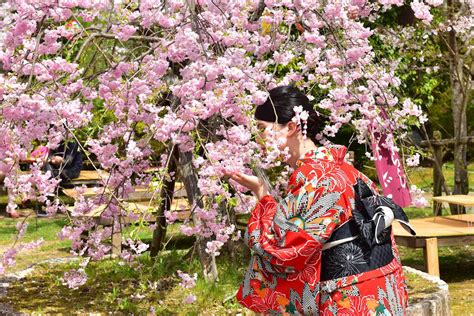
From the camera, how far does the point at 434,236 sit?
718cm

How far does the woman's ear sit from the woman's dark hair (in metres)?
0.02

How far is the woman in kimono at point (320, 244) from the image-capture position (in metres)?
3.00

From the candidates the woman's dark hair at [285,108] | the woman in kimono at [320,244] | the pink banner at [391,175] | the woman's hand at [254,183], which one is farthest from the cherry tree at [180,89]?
the woman in kimono at [320,244]

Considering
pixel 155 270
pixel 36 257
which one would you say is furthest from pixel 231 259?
pixel 36 257

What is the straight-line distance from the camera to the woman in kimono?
9.83ft

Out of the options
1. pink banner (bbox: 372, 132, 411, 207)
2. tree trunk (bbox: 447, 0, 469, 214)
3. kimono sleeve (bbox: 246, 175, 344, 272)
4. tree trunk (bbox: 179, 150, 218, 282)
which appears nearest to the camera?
kimono sleeve (bbox: 246, 175, 344, 272)

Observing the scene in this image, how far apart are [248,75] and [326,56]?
3.72ft

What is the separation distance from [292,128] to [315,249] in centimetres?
52

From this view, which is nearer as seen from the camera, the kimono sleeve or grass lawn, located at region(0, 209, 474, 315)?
the kimono sleeve

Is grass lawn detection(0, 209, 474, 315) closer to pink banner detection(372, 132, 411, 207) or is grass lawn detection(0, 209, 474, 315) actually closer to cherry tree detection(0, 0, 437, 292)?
cherry tree detection(0, 0, 437, 292)

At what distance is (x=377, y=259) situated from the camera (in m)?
3.11

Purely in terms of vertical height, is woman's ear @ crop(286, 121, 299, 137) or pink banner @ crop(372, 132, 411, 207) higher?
woman's ear @ crop(286, 121, 299, 137)

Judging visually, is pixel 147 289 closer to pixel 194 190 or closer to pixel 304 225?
pixel 194 190

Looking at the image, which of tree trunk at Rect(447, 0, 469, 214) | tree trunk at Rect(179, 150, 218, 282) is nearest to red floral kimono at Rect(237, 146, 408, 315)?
tree trunk at Rect(179, 150, 218, 282)
